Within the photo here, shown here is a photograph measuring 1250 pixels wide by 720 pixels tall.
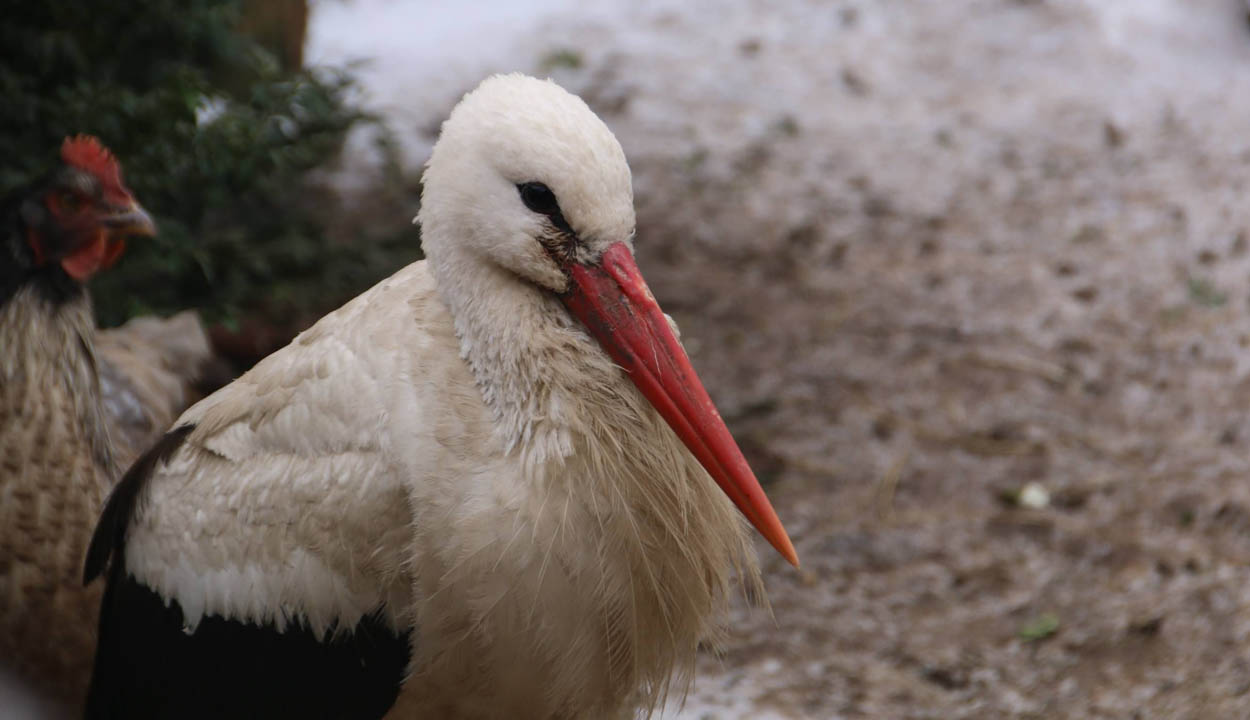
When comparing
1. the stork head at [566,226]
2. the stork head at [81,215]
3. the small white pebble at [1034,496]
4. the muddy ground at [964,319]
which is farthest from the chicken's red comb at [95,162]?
the small white pebble at [1034,496]

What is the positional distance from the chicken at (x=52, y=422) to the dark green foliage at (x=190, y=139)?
0.93 meters

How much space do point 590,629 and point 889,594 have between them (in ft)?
5.77

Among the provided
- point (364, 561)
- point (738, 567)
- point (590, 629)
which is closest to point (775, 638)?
point (738, 567)

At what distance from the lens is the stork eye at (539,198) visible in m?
2.01

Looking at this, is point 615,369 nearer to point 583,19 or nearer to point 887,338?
point 887,338

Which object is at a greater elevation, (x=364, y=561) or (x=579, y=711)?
(x=364, y=561)

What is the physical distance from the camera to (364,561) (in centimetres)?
208

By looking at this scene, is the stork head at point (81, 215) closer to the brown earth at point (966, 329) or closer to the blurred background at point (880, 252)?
the blurred background at point (880, 252)

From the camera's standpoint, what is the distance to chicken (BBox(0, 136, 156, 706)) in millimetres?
2559

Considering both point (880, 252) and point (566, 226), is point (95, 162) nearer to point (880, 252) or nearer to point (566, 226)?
point (566, 226)

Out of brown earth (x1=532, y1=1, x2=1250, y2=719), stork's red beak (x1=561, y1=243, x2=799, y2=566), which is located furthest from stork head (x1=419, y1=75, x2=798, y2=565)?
brown earth (x1=532, y1=1, x2=1250, y2=719)

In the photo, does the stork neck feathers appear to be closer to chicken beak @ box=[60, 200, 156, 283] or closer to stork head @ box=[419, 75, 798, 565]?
stork head @ box=[419, 75, 798, 565]

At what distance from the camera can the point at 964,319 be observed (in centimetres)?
491

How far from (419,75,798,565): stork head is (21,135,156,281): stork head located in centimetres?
98
